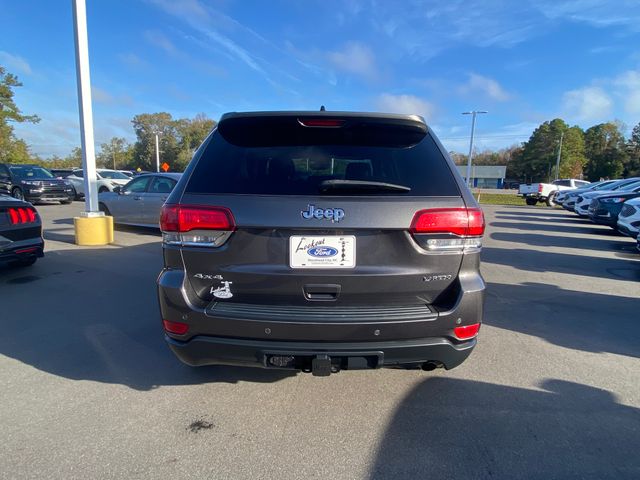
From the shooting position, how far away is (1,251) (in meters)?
5.06

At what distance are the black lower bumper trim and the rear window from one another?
0.89 metres

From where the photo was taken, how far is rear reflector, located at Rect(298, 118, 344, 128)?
2383 millimetres

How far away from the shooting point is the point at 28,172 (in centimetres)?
1698

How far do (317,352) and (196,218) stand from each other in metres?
1.05

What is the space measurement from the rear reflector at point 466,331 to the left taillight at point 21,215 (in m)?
5.99

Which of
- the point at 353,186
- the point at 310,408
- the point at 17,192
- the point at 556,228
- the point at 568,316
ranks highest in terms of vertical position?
the point at 353,186

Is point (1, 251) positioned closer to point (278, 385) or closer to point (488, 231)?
point (278, 385)

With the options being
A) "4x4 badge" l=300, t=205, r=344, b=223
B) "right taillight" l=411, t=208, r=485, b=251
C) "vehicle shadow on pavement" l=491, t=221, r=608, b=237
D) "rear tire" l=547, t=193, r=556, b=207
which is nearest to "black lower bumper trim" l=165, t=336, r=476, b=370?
"right taillight" l=411, t=208, r=485, b=251

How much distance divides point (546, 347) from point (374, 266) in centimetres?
255

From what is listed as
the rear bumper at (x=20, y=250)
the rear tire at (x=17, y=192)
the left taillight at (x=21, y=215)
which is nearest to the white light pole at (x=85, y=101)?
the left taillight at (x=21, y=215)

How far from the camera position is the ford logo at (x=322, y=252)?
7.08ft

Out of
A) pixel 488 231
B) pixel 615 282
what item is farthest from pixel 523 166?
pixel 615 282

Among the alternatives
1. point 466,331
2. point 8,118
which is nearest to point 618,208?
point 466,331

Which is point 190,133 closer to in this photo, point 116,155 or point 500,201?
point 116,155
